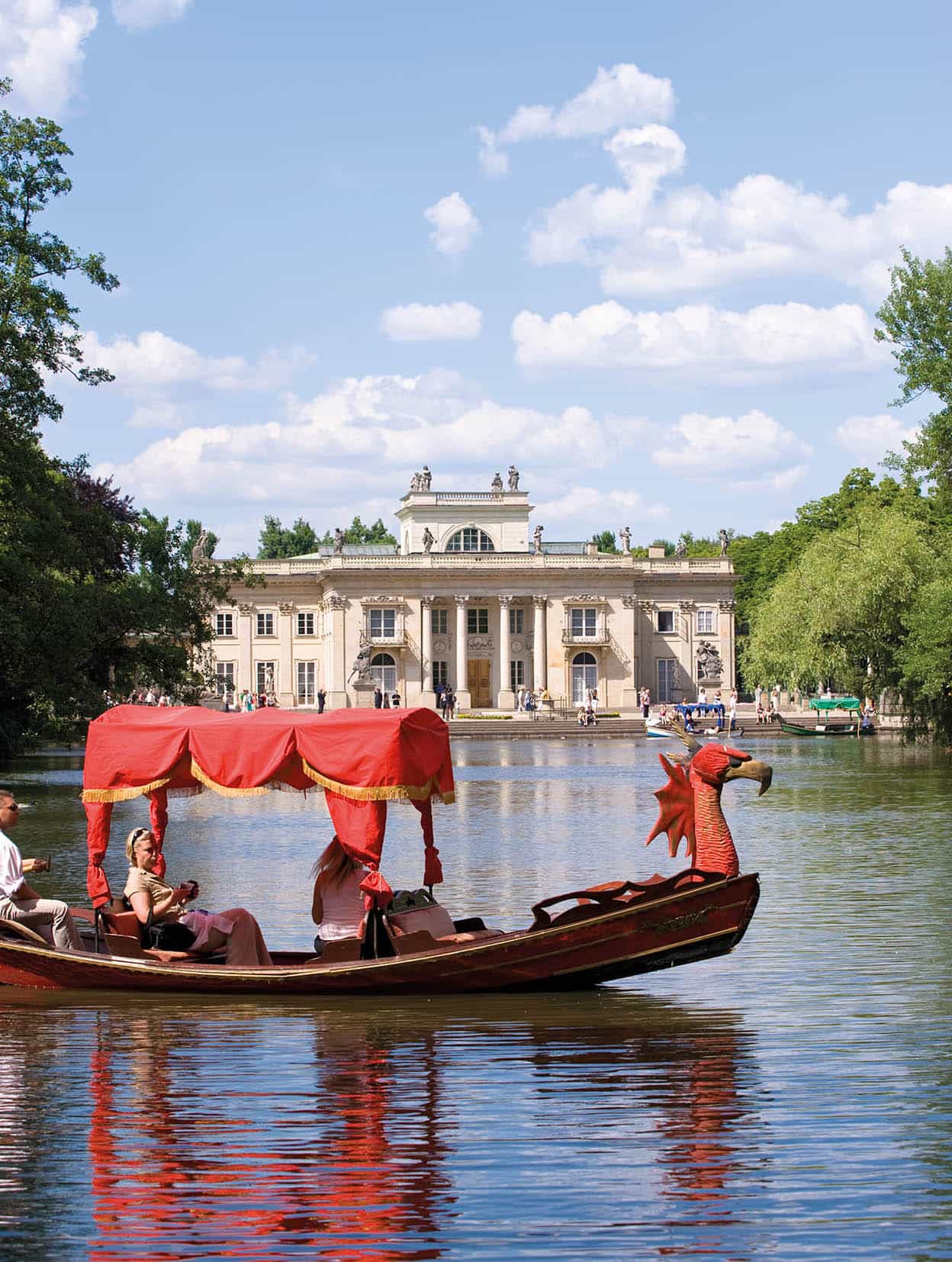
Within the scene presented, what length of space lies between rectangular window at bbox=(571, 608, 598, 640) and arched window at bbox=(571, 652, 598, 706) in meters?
1.14

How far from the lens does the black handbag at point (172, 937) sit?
43.8 feet

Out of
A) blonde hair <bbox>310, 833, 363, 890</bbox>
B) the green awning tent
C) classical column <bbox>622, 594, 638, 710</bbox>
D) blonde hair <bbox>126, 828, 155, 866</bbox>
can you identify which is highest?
classical column <bbox>622, 594, 638, 710</bbox>

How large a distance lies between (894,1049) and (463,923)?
3.86 meters

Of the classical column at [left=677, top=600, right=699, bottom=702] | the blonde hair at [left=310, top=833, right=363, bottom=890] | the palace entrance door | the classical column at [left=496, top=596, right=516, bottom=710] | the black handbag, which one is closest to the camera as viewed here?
the blonde hair at [left=310, top=833, right=363, bottom=890]

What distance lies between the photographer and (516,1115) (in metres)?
9.54

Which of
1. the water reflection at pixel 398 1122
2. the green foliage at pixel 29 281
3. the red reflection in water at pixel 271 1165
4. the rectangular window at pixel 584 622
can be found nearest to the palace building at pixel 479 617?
the rectangular window at pixel 584 622

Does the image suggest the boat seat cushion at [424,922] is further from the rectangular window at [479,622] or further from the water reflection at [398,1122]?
the rectangular window at [479,622]

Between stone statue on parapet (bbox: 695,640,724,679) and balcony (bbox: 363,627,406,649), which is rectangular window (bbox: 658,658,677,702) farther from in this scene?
balcony (bbox: 363,627,406,649)

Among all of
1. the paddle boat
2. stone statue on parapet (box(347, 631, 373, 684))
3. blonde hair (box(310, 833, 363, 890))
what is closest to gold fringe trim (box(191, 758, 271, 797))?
blonde hair (box(310, 833, 363, 890))

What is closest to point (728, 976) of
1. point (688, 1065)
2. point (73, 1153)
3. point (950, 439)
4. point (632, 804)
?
point (688, 1065)

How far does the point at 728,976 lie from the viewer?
14125 mm

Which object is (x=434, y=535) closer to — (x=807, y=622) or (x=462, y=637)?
(x=462, y=637)

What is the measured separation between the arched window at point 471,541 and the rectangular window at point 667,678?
11.1m

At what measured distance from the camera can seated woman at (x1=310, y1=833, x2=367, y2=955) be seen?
1290 centimetres
